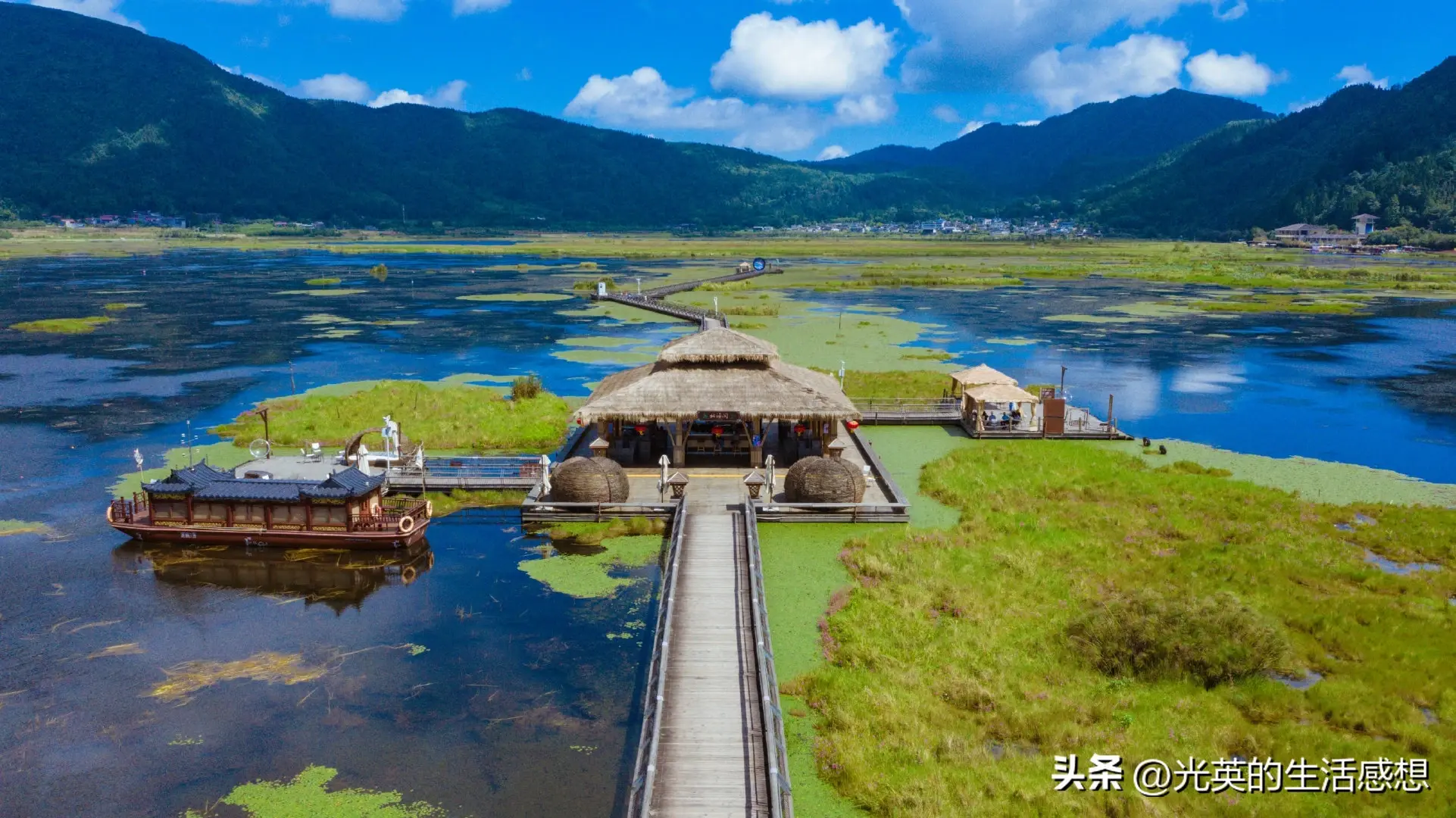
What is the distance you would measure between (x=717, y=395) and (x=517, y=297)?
83950mm

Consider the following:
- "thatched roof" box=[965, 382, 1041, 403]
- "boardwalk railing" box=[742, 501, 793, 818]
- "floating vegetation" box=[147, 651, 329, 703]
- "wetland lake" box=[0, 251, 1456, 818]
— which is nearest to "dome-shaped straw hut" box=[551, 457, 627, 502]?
"wetland lake" box=[0, 251, 1456, 818]

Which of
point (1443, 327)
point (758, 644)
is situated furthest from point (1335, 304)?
point (758, 644)

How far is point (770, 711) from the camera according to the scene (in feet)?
56.0

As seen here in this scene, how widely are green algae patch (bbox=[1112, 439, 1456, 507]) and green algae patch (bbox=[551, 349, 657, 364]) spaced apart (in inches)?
1374

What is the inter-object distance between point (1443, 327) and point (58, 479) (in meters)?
107

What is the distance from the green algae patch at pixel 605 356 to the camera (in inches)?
2603

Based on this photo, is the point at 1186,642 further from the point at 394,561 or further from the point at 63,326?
the point at 63,326

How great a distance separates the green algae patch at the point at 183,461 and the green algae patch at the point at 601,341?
1377 inches

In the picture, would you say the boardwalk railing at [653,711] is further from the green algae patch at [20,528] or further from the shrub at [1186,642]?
the green algae patch at [20,528]

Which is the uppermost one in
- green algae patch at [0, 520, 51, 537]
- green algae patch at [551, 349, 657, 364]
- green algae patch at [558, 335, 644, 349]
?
green algae patch at [558, 335, 644, 349]

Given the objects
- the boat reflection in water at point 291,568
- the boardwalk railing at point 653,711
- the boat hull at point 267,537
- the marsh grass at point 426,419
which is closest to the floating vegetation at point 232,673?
the boat reflection in water at point 291,568

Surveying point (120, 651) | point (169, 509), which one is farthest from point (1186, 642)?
point (169, 509)

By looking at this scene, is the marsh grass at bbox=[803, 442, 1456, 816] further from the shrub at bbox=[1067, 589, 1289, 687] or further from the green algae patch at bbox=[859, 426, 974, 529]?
the green algae patch at bbox=[859, 426, 974, 529]

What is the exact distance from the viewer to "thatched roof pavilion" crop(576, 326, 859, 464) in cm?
3378
